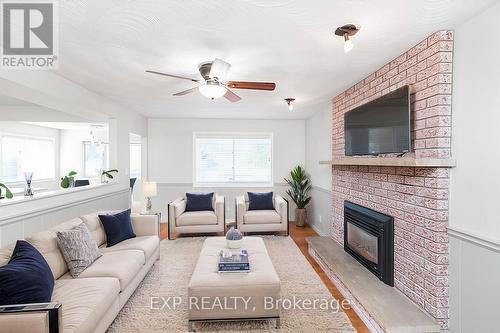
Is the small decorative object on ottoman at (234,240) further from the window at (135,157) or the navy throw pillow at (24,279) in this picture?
the window at (135,157)

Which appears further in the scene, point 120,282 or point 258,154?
point 258,154

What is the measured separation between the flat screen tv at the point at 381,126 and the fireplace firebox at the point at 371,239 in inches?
28.4

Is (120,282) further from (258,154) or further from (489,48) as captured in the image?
(258,154)

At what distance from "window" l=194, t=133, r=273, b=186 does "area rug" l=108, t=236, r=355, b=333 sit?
2.42 m

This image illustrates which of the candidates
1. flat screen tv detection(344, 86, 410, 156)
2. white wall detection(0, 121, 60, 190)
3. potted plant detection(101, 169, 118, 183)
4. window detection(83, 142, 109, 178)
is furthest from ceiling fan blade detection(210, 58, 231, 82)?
window detection(83, 142, 109, 178)

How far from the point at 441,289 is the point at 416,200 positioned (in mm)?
706

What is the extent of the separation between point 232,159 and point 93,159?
4577 millimetres

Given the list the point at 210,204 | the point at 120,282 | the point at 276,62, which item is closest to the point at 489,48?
the point at 276,62

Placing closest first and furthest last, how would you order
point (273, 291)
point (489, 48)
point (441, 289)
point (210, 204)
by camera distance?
point (489, 48) → point (441, 289) → point (273, 291) → point (210, 204)

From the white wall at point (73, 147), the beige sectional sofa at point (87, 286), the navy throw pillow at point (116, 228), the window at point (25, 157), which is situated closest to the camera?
the beige sectional sofa at point (87, 286)

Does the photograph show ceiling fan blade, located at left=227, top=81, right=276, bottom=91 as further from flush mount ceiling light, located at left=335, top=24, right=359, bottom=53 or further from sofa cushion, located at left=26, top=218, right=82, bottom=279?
sofa cushion, located at left=26, top=218, right=82, bottom=279

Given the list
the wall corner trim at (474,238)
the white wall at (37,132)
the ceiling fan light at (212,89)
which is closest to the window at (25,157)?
the white wall at (37,132)

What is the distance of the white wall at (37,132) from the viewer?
5.52 meters

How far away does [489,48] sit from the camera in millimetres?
1647
